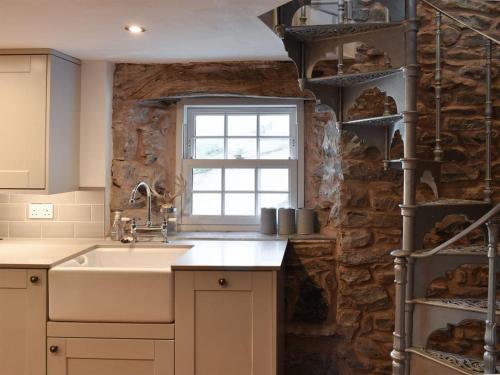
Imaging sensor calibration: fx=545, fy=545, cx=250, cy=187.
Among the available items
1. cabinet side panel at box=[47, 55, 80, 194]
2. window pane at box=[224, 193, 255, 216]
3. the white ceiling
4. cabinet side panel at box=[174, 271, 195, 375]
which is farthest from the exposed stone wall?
cabinet side panel at box=[174, 271, 195, 375]

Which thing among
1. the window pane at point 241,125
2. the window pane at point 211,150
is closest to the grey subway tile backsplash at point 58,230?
the window pane at point 211,150

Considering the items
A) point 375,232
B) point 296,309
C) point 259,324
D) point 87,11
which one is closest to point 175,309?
point 259,324

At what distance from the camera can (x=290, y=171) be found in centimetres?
389

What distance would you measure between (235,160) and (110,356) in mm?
1702

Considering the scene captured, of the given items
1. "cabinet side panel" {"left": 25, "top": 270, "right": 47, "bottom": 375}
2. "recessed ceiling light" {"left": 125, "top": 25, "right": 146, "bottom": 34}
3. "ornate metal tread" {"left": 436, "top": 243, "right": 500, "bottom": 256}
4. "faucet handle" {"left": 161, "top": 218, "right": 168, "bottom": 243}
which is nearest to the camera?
"ornate metal tread" {"left": 436, "top": 243, "right": 500, "bottom": 256}

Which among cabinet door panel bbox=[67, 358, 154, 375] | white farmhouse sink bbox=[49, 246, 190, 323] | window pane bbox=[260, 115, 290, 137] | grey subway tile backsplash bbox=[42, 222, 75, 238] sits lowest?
cabinet door panel bbox=[67, 358, 154, 375]

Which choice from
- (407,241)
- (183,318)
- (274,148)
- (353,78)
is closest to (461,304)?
(407,241)

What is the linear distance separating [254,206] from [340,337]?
1105mm

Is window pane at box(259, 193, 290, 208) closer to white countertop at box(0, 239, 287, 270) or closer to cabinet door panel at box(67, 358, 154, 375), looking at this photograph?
white countertop at box(0, 239, 287, 270)

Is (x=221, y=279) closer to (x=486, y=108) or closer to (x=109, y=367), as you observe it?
(x=109, y=367)

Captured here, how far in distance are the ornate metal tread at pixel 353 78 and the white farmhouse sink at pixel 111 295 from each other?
127 cm

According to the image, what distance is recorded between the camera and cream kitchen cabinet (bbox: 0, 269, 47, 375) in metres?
2.78

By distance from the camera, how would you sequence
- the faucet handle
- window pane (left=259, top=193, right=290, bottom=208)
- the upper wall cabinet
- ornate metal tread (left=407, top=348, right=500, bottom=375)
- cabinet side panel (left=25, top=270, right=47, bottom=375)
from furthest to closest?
1. window pane (left=259, top=193, right=290, bottom=208)
2. the faucet handle
3. the upper wall cabinet
4. cabinet side panel (left=25, top=270, right=47, bottom=375)
5. ornate metal tread (left=407, top=348, right=500, bottom=375)

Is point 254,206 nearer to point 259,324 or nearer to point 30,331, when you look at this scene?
point 259,324
